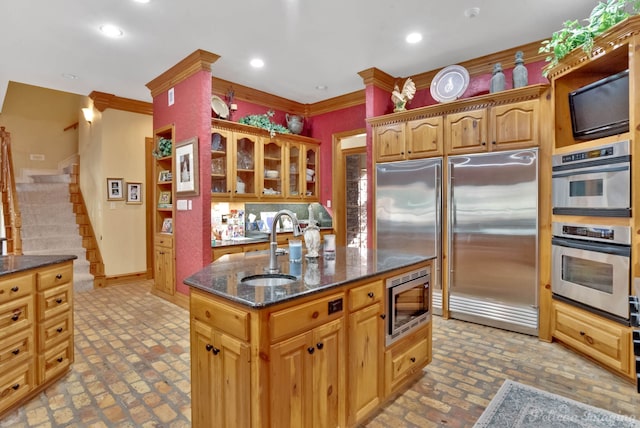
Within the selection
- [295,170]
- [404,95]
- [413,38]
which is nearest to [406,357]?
[413,38]

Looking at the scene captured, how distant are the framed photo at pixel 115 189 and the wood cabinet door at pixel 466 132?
16.0 ft

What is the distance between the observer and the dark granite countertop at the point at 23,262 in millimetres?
2072

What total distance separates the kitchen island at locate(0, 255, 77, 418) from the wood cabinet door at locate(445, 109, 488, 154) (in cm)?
366

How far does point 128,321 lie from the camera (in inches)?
145

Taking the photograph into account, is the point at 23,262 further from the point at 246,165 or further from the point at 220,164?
the point at 246,165

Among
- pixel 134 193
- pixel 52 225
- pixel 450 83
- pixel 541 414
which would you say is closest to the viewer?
pixel 541 414

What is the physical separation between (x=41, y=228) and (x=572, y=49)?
7.87 meters

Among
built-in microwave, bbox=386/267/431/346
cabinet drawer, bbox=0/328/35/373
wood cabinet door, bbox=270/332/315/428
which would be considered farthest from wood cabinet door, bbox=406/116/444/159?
cabinet drawer, bbox=0/328/35/373

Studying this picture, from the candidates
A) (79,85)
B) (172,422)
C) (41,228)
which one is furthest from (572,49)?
(41,228)

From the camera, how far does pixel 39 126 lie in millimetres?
7824

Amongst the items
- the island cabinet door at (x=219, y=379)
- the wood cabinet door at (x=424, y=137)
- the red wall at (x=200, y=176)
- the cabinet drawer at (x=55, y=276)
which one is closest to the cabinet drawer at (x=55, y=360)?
the cabinet drawer at (x=55, y=276)

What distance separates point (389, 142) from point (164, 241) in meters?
3.22

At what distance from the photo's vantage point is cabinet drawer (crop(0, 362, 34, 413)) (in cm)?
200

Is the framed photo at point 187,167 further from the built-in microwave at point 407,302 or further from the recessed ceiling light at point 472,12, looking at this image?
the recessed ceiling light at point 472,12
